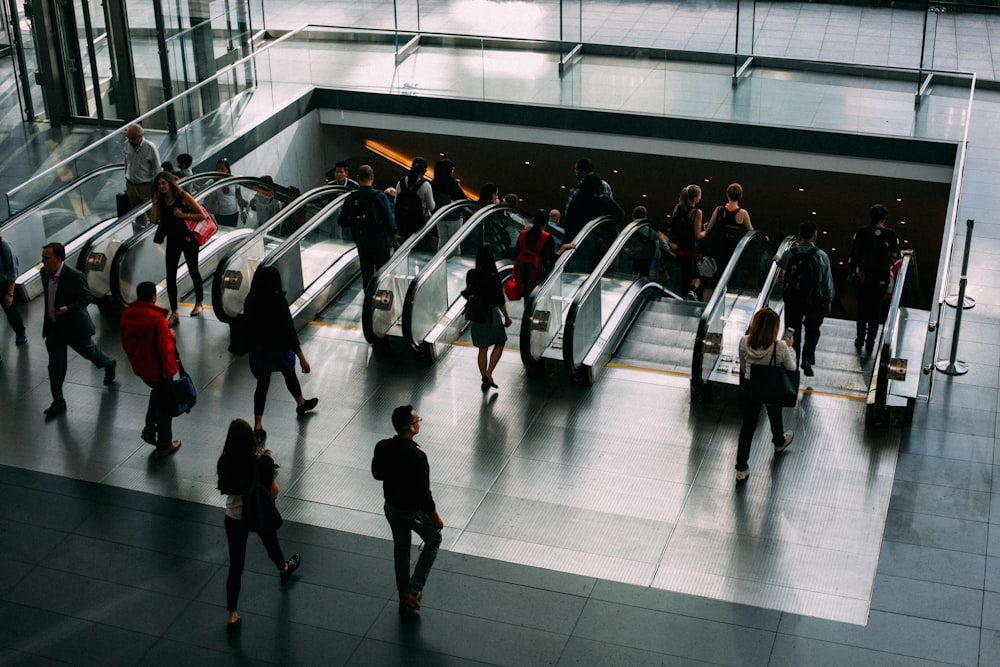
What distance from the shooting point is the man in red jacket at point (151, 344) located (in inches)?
314

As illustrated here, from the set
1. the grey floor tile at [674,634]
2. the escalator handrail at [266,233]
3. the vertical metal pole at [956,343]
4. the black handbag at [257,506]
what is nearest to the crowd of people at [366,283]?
the black handbag at [257,506]

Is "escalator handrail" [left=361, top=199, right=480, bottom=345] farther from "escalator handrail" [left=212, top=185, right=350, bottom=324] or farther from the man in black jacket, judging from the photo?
the man in black jacket

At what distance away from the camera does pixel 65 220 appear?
1234cm

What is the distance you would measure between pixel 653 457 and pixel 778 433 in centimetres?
91

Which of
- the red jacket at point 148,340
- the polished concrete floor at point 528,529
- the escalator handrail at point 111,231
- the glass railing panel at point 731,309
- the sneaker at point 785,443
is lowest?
the polished concrete floor at point 528,529

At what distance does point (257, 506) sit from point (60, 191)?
7.25 m

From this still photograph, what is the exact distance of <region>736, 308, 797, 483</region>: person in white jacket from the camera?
25.0 feet

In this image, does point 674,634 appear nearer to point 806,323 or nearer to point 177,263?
point 806,323

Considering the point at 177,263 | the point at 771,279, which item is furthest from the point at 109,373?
the point at 771,279

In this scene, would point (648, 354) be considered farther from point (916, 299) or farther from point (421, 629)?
point (421, 629)

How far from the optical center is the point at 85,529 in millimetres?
7645

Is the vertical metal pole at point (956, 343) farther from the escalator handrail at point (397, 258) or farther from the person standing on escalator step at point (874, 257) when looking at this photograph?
the escalator handrail at point (397, 258)

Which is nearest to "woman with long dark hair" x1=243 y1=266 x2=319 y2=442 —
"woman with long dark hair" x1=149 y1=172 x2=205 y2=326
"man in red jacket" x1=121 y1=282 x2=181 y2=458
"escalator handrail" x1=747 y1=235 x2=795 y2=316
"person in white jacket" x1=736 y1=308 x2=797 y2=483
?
"man in red jacket" x1=121 y1=282 x2=181 y2=458

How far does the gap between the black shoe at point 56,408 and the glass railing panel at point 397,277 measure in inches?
102
